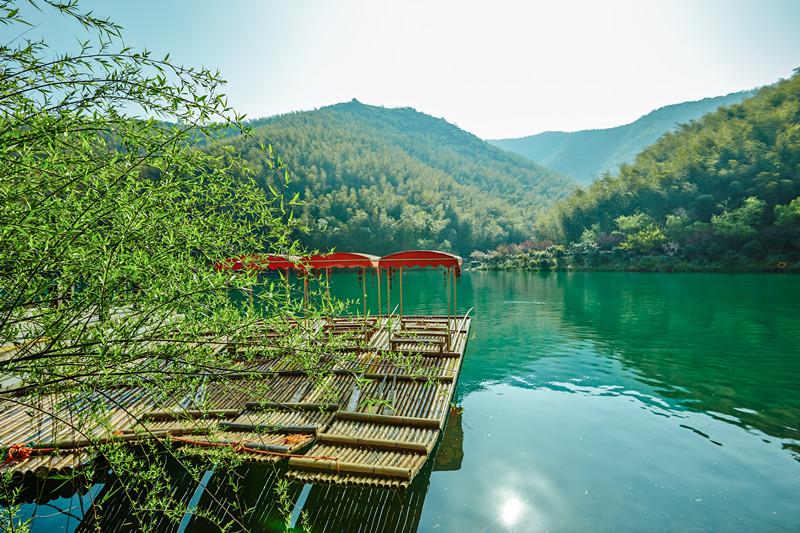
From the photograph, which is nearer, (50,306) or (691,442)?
(50,306)

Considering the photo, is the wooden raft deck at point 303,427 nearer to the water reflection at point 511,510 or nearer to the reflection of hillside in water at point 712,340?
the water reflection at point 511,510

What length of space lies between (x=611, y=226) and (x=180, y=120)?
6077 cm

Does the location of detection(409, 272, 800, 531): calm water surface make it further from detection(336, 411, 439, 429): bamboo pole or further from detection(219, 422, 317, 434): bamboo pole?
detection(219, 422, 317, 434): bamboo pole

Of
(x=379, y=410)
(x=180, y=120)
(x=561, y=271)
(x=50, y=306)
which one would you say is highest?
(x=180, y=120)

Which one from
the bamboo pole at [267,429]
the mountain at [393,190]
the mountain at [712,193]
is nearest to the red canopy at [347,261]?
the bamboo pole at [267,429]

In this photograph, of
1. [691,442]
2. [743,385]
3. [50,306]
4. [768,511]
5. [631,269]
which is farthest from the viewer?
[631,269]

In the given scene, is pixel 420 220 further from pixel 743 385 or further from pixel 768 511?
pixel 768 511

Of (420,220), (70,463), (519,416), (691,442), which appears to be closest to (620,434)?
(691,442)

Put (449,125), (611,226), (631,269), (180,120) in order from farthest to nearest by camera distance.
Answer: (449,125) → (611,226) → (631,269) → (180,120)

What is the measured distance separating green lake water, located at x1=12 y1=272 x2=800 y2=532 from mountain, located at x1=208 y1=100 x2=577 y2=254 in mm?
24493

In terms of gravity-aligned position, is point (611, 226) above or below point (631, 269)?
above

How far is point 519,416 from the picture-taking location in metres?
9.75

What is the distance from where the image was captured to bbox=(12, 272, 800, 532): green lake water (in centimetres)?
601

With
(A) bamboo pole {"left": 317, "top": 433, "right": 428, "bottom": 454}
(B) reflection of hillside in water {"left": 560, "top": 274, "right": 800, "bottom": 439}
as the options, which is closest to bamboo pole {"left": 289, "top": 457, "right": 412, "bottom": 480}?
(A) bamboo pole {"left": 317, "top": 433, "right": 428, "bottom": 454}
